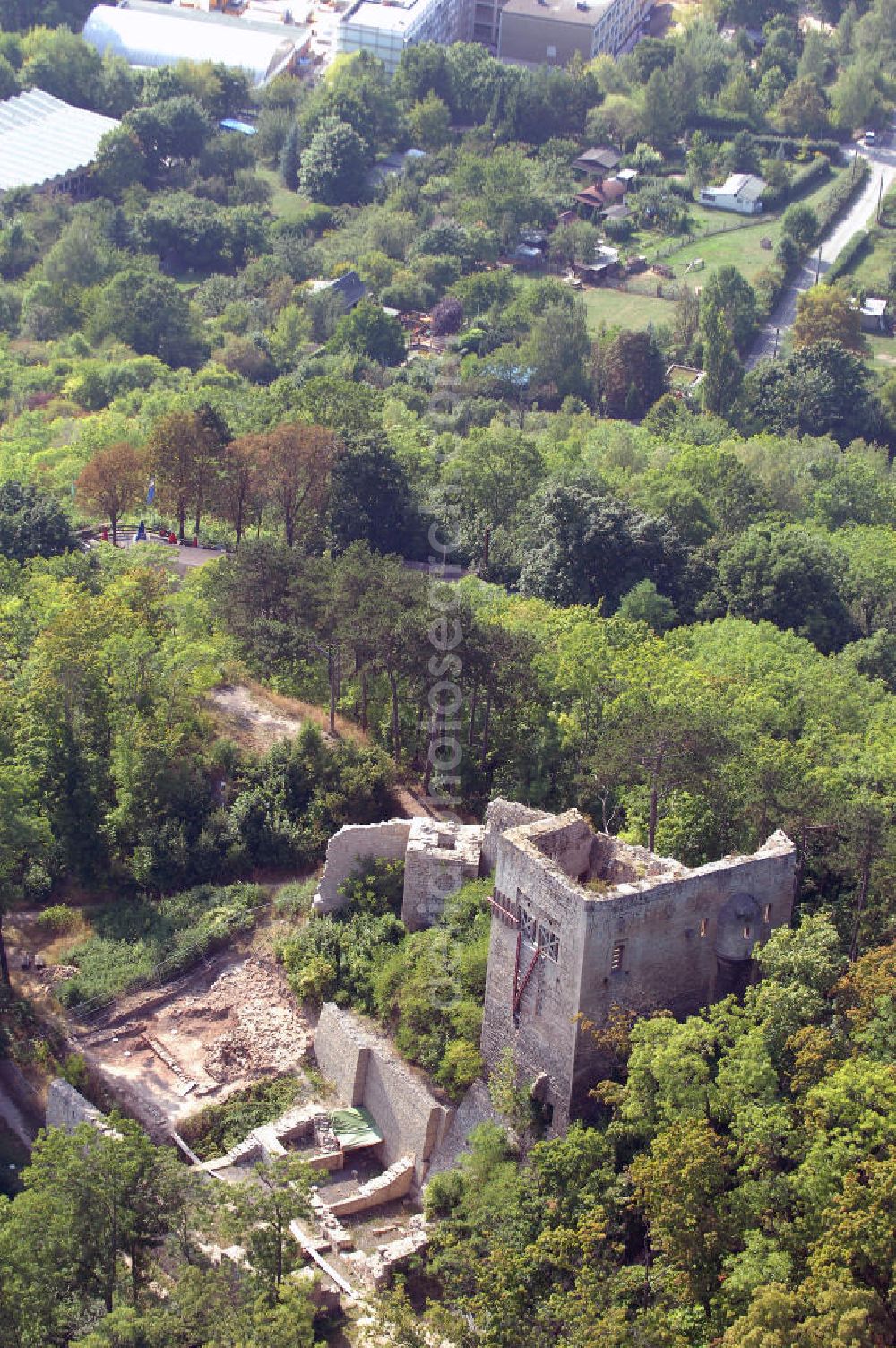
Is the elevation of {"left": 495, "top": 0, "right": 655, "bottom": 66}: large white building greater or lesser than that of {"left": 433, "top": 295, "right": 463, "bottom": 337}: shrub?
greater

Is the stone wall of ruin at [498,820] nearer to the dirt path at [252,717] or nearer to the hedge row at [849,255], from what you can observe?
the dirt path at [252,717]

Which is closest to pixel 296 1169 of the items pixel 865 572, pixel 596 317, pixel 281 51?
pixel 865 572

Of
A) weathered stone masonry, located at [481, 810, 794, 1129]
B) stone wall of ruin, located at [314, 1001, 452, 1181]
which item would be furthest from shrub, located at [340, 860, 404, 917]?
weathered stone masonry, located at [481, 810, 794, 1129]

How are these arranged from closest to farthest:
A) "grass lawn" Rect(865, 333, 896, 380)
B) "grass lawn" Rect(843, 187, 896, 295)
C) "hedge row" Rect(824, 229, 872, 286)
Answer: "grass lawn" Rect(865, 333, 896, 380) < "grass lawn" Rect(843, 187, 896, 295) < "hedge row" Rect(824, 229, 872, 286)

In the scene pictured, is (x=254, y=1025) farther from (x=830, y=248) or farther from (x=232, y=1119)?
(x=830, y=248)

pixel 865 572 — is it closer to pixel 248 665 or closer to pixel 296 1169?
pixel 248 665

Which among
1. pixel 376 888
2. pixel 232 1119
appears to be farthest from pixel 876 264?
pixel 232 1119

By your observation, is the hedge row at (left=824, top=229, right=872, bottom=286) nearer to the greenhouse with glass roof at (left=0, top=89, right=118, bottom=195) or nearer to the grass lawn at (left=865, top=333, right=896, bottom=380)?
the grass lawn at (left=865, top=333, right=896, bottom=380)
